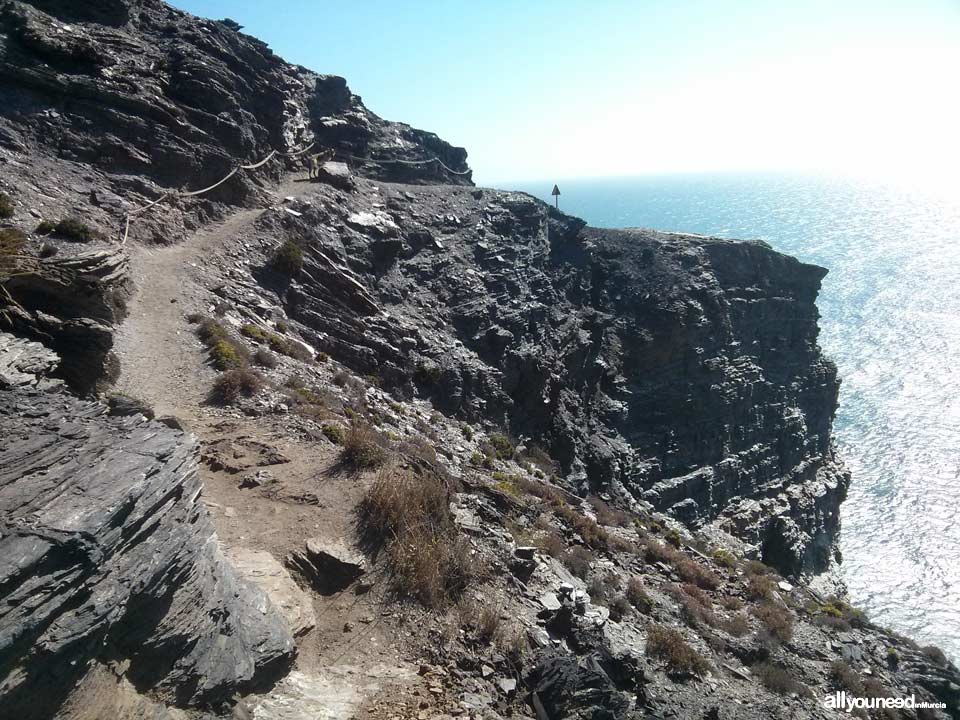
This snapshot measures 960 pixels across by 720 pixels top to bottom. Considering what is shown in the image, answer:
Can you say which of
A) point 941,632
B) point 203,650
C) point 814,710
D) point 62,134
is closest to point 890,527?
point 941,632

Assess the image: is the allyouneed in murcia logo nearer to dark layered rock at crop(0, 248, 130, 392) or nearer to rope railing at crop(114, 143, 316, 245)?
dark layered rock at crop(0, 248, 130, 392)

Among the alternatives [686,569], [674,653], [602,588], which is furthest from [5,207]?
[686,569]

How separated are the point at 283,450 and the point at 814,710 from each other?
13.0 m

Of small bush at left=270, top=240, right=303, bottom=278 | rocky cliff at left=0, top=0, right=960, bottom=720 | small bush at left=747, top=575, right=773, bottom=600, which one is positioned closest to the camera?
rocky cliff at left=0, top=0, right=960, bottom=720

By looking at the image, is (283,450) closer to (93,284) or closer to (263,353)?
(93,284)

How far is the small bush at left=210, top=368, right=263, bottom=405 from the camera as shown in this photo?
14609 millimetres

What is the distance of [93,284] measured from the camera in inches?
435

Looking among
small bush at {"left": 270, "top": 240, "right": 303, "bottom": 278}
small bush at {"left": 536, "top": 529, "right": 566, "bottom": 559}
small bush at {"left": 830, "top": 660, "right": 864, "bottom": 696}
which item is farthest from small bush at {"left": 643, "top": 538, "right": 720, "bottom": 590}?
small bush at {"left": 270, "top": 240, "right": 303, "bottom": 278}

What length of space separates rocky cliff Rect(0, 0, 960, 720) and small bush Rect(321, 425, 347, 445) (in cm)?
13

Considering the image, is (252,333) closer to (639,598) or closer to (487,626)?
(487,626)

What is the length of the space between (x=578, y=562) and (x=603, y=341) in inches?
1150

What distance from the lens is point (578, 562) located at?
14.0 m

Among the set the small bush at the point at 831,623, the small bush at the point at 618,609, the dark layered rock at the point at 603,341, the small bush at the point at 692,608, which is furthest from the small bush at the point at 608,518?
the small bush at the point at 618,609

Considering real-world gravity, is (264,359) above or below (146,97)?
below
